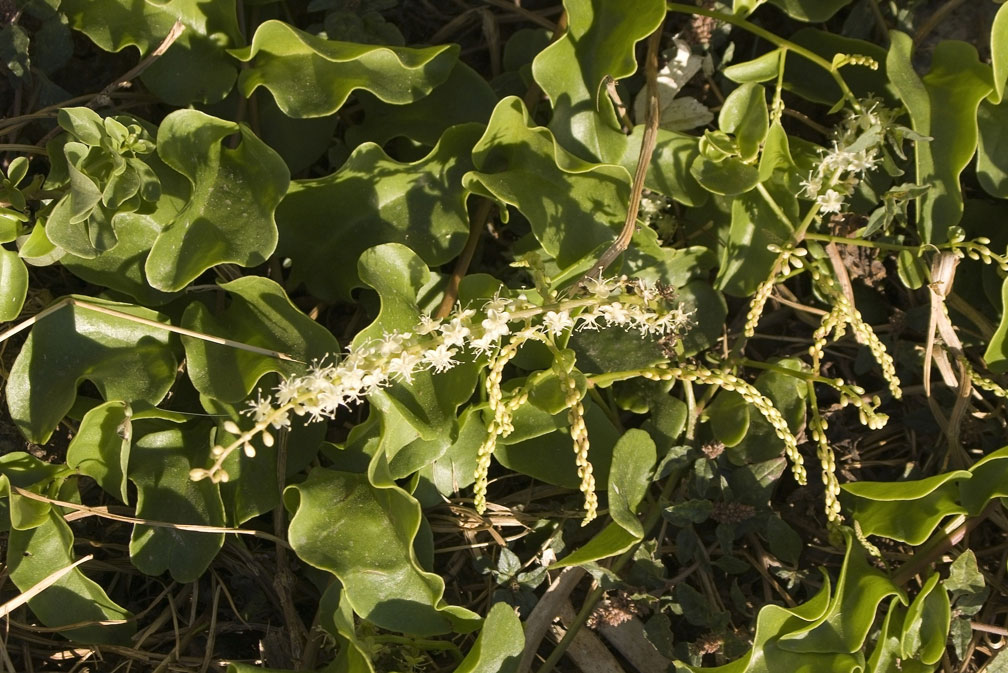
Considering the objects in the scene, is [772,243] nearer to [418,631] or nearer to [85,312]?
[418,631]

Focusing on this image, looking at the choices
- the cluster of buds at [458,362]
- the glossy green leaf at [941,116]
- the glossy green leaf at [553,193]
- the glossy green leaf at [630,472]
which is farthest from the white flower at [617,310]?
the glossy green leaf at [941,116]

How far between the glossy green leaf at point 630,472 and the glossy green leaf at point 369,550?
0.39 meters

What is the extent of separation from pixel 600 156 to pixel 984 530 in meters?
1.24

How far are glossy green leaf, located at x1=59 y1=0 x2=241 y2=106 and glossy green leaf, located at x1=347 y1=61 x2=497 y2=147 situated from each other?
1.07ft

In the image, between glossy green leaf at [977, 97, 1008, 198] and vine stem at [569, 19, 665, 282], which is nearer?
vine stem at [569, 19, 665, 282]

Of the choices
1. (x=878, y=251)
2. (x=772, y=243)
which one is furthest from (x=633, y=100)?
(x=878, y=251)

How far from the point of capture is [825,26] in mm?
2268

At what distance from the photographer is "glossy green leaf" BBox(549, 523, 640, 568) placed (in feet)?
6.03

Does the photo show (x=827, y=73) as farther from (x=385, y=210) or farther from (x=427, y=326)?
(x=427, y=326)

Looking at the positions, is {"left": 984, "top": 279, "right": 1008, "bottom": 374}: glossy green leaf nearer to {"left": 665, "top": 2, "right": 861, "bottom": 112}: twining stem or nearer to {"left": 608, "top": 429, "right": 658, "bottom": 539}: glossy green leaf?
{"left": 665, "top": 2, "right": 861, "bottom": 112}: twining stem

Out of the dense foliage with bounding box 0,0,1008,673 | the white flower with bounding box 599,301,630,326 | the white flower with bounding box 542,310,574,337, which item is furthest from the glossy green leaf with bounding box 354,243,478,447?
the white flower with bounding box 599,301,630,326

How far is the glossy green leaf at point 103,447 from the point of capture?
187 cm

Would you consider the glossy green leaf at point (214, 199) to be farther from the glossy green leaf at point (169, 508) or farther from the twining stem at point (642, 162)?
the twining stem at point (642, 162)

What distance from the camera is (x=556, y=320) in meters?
1.66
